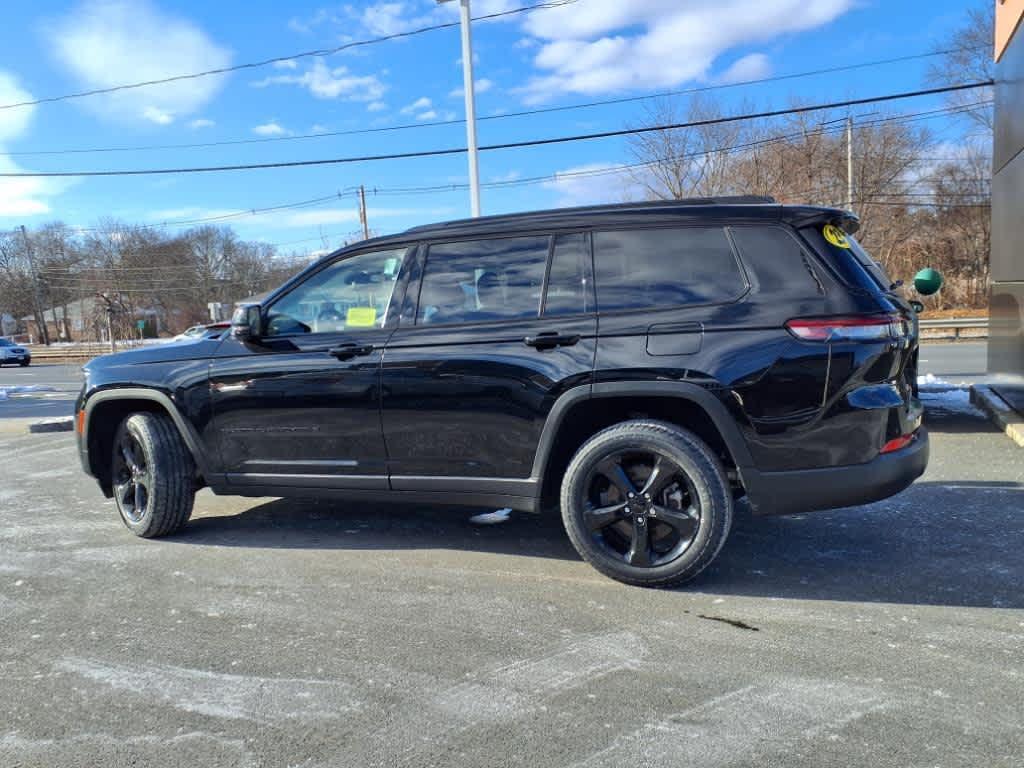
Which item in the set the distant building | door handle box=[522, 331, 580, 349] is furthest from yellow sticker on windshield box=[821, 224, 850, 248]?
the distant building

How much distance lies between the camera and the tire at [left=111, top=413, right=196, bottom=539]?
461cm

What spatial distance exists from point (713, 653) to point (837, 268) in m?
1.77

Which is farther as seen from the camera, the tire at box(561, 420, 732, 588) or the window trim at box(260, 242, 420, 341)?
the window trim at box(260, 242, 420, 341)

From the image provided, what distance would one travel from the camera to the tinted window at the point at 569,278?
12.3 feet

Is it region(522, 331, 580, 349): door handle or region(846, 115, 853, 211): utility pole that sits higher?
region(846, 115, 853, 211): utility pole

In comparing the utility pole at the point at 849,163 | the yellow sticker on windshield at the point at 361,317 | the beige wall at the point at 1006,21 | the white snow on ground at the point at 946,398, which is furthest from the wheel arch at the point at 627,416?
the utility pole at the point at 849,163

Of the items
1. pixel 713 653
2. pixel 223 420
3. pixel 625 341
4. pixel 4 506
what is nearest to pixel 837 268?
pixel 625 341

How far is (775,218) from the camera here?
11.3 feet

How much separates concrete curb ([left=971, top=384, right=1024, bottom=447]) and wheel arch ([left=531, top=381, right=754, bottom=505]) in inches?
175

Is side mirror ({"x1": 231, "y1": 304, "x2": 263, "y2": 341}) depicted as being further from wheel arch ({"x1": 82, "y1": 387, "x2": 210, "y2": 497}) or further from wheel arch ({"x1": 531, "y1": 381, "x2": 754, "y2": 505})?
wheel arch ({"x1": 531, "y1": 381, "x2": 754, "y2": 505})

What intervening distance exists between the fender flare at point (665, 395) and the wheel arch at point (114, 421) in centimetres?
227

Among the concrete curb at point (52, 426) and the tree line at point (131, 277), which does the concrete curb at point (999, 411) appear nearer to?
the concrete curb at point (52, 426)

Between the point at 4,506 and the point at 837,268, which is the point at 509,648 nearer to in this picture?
the point at 837,268

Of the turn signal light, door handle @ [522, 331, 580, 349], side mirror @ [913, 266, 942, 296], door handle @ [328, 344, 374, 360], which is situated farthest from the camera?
side mirror @ [913, 266, 942, 296]
